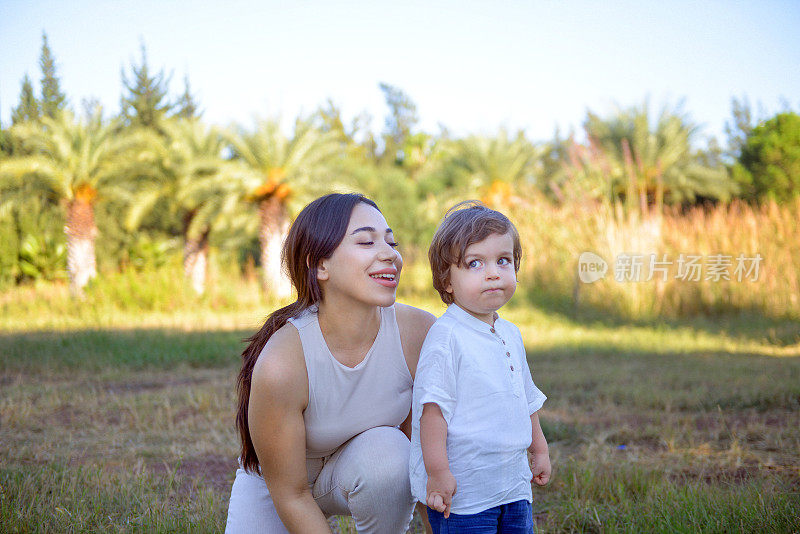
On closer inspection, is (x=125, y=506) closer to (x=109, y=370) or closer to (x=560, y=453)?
(x=560, y=453)

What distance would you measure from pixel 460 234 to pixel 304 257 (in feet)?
1.68

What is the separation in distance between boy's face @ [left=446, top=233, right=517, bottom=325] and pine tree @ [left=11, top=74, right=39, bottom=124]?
8460mm

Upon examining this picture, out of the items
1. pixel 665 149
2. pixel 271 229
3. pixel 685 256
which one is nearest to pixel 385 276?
pixel 685 256

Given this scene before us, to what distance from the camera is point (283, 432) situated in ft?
6.59

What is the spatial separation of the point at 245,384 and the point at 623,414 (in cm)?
293

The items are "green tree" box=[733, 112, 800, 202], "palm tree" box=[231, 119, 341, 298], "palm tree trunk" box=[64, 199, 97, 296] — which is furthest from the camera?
"green tree" box=[733, 112, 800, 202]

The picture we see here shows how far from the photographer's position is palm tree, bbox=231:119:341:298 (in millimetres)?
14625

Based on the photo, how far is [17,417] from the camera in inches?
165

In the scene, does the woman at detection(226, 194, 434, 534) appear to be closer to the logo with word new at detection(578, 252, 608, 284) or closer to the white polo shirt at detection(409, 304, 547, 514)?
the white polo shirt at detection(409, 304, 547, 514)

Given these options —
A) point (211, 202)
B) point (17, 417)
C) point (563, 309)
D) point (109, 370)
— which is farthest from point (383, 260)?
point (211, 202)

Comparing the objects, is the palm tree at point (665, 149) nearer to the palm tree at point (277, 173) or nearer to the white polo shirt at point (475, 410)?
the palm tree at point (277, 173)

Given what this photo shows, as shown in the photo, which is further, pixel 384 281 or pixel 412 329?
pixel 412 329

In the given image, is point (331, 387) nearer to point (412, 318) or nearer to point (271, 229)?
point (412, 318)

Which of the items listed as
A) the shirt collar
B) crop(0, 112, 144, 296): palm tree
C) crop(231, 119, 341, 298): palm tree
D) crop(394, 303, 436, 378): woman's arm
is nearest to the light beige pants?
crop(394, 303, 436, 378): woman's arm
